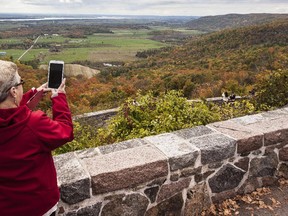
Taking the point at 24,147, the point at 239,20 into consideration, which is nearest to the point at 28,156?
the point at 24,147

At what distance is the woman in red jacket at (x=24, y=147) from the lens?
1436 mm

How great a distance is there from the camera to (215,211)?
2709mm

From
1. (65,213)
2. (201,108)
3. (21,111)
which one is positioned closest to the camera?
(21,111)

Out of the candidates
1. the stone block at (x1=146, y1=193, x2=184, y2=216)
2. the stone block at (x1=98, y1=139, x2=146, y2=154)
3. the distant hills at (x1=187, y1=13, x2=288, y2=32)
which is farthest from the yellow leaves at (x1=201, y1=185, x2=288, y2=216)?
the distant hills at (x1=187, y1=13, x2=288, y2=32)

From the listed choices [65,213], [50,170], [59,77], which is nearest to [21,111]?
[50,170]

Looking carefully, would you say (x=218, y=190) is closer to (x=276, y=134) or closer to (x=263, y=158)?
(x=263, y=158)

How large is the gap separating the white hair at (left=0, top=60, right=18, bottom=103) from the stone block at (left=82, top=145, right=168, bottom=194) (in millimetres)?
956

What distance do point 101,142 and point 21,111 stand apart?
8.89 ft

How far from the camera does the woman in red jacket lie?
1436mm

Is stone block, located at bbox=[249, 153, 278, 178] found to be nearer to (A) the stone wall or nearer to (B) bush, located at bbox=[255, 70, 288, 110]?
(A) the stone wall

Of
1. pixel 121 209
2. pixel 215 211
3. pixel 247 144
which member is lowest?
pixel 215 211

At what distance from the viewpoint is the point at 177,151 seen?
2.49 meters

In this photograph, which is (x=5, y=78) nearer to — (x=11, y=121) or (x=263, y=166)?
(x=11, y=121)

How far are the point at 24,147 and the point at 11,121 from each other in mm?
152
